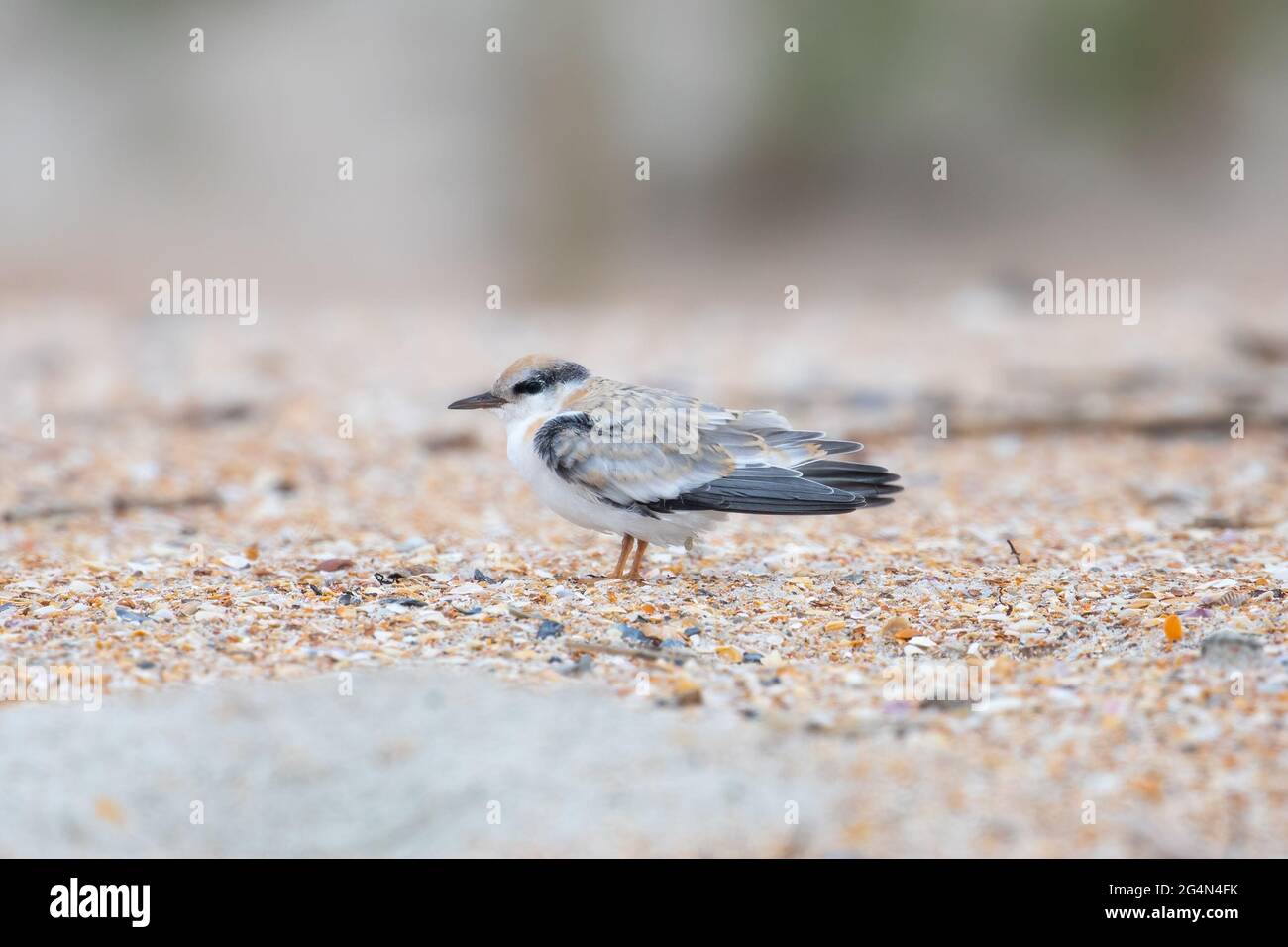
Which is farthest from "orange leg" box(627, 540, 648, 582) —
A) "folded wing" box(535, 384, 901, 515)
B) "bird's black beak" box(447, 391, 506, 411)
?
"bird's black beak" box(447, 391, 506, 411)

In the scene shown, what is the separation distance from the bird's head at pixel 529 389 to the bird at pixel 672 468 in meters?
0.14

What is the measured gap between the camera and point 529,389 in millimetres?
5785

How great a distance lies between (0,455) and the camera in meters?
7.96

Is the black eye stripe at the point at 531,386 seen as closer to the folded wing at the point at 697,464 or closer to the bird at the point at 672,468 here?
the bird at the point at 672,468

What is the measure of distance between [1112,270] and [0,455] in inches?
561

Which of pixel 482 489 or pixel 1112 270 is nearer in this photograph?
pixel 482 489

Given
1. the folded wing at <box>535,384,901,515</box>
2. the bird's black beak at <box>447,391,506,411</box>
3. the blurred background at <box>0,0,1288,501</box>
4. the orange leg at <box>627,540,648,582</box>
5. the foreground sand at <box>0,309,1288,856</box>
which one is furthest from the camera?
the blurred background at <box>0,0,1288,501</box>

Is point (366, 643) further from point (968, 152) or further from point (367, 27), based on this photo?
point (367, 27)

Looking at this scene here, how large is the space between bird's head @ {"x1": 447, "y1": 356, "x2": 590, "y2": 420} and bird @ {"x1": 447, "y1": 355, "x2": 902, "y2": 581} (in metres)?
0.14

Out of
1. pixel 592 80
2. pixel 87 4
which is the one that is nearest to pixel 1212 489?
pixel 592 80

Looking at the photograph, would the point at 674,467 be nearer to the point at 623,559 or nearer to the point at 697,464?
the point at 697,464

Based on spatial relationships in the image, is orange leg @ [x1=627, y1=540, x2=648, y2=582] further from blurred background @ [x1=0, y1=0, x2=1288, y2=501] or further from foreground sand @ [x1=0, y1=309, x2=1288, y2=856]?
blurred background @ [x1=0, y1=0, x2=1288, y2=501]

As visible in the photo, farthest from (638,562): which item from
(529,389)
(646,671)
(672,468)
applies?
(646,671)

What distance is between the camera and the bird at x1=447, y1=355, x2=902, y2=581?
5254 millimetres
